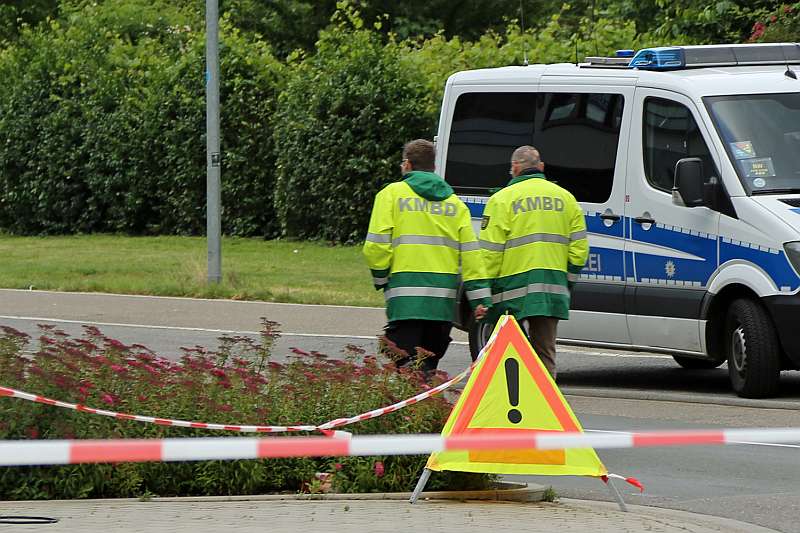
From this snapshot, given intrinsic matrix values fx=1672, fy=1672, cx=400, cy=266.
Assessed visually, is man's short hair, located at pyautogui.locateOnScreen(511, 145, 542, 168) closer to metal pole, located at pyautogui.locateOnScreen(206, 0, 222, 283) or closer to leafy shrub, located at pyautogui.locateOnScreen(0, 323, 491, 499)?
leafy shrub, located at pyautogui.locateOnScreen(0, 323, 491, 499)

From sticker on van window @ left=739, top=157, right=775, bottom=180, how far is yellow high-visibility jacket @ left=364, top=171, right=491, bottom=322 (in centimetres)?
340

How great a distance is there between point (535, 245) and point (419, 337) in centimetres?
137

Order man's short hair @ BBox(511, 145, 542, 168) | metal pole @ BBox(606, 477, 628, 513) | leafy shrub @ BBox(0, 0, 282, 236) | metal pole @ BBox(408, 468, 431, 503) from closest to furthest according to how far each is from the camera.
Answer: metal pole @ BBox(408, 468, 431, 503) → metal pole @ BBox(606, 477, 628, 513) → man's short hair @ BBox(511, 145, 542, 168) → leafy shrub @ BBox(0, 0, 282, 236)

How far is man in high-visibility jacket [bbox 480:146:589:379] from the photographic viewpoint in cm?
1028

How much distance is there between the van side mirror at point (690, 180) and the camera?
11828 mm

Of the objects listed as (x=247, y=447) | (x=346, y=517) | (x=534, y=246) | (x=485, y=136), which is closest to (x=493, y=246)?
(x=534, y=246)

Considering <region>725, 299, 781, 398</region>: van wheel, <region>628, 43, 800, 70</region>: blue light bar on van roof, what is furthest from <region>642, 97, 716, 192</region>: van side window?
<region>725, 299, 781, 398</region>: van wheel

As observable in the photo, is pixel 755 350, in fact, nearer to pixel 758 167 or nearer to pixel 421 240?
pixel 758 167

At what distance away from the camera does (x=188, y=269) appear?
75.0ft

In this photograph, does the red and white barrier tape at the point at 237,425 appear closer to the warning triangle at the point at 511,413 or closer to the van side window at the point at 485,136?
the warning triangle at the point at 511,413

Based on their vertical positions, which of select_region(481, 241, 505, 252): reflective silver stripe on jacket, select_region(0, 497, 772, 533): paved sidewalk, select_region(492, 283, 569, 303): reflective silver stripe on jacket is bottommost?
select_region(0, 497, 772, 533): paved sidewalk

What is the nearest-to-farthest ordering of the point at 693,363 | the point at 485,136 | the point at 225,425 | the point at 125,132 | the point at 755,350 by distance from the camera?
1. the point at 225,425
2. the point at 755,350
3. the point at 485,136
4. the point at 693,363
5. the point at 125,132

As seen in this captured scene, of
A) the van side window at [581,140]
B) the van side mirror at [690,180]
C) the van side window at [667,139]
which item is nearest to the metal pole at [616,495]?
the van side mirror at [690,180]

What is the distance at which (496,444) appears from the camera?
6.08 metres
